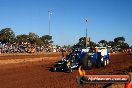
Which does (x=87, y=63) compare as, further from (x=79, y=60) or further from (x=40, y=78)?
(x=40, y=78)

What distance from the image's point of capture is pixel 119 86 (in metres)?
12.2

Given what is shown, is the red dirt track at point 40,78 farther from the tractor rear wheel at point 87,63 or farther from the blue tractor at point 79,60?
the blue tractor at point 79,60

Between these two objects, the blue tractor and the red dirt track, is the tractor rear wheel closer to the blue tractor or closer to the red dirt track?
the blue tractor

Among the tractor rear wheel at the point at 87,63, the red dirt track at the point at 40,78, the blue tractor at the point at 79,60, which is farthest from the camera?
the tractor rear wheel at the point at 87,63

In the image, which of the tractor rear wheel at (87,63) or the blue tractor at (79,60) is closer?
the blue tractor at (79,60)

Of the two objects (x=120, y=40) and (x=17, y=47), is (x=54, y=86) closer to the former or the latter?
(x=17, y=47)

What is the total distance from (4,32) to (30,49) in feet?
45.6

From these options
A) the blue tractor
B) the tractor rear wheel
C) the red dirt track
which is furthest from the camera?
the tractor rear wheel

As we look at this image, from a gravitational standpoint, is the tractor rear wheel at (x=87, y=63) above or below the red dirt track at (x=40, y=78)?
above

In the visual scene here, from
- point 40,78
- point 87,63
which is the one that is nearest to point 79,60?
point 87,63

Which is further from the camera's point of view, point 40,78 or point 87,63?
point 87,63

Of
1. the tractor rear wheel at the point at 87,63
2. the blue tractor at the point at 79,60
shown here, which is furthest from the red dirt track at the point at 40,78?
the blue tractor at the point at 79,60

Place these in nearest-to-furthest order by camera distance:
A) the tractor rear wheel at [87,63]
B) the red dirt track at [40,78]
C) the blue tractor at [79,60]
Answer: the red dirt track at [40,78] → the blue tractor at [79,60] → the tractor rear wheel at [87,63]

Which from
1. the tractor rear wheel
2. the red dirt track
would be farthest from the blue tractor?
the red dirt track
